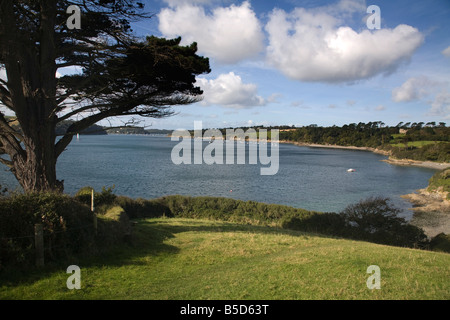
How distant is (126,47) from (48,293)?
25.4 ft

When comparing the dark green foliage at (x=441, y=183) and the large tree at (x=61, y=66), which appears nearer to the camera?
the large tree at (x=61, y=66)

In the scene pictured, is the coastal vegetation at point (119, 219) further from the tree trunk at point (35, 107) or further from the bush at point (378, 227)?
the tree trunk at point (35, 107)

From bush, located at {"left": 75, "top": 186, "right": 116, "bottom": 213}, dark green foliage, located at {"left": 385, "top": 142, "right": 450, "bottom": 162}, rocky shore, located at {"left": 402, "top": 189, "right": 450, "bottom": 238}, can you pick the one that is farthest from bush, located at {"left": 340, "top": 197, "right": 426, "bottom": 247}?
dark green foliage, located at {"left": 385, "top": 142, "right": 450, "bottom": 162}

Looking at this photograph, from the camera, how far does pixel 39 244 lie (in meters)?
6.78

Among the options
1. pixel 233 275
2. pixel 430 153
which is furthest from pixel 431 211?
pixel 430 153

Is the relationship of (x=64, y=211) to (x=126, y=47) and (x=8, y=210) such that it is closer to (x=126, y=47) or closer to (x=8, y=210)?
(x=8, y=210)

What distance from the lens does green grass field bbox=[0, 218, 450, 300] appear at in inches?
228

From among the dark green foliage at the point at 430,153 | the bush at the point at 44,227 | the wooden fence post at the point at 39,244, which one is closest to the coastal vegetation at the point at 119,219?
the bush at the point at 44,227

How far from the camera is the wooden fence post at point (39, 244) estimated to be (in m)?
6.76

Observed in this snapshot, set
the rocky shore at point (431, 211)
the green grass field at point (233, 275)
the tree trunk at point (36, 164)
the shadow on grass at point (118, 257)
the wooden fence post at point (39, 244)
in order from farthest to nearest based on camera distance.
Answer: the rocky shore at point (431, 211) < the tree trunk at point (36, 164) < the wooden fence post at point (39, 244) < the shadow on grass at point (118, 257) < the green grass field at point (233, 275)

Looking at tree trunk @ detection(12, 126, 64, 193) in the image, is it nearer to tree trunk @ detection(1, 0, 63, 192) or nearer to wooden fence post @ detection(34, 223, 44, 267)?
tree trunk @ detection(1, 0, 63, 192)

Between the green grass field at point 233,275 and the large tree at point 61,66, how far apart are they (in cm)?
397

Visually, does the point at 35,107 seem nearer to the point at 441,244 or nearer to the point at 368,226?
the point at 368,226
